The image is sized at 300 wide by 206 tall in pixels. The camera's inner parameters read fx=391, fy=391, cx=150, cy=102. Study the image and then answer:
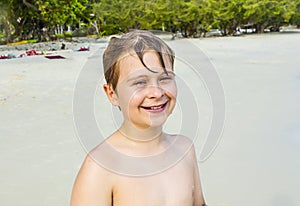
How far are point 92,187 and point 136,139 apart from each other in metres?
0.16

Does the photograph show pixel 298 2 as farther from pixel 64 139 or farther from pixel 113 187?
pixel 113 187

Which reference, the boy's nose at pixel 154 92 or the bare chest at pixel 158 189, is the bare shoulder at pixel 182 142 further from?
the boy's nose at pixel 154 92

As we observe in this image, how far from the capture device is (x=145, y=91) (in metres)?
0.88

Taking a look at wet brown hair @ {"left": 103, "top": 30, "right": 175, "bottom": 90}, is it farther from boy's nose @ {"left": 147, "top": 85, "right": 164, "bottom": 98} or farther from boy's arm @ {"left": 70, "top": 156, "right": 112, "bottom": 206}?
boy's arm @ {"left": 70, "top": 156, "right": 112, "bottom": 206}

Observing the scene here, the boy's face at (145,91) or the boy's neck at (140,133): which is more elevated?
the boy's face at (145,91)

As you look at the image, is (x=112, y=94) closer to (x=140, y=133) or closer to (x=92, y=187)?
(x=140, y=133)

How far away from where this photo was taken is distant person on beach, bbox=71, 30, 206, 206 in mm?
890

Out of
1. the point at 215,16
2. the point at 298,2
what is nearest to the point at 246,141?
the point at 215,16

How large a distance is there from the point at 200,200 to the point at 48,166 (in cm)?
229

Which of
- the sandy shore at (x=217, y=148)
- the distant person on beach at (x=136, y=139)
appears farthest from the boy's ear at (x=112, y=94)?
the sandy shore at (x=217, y=148)

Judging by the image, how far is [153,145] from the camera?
0.98 meters

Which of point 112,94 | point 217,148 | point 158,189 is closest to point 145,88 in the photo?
point 112,94

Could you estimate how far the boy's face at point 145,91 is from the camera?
882mm

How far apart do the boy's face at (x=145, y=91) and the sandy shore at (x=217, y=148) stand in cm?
18
